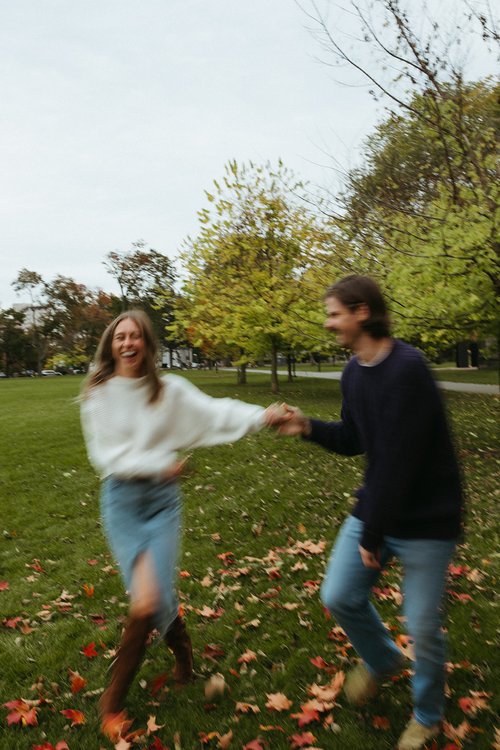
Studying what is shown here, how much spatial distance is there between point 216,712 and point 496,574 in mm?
3138

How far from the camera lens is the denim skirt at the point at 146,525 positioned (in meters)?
3.23

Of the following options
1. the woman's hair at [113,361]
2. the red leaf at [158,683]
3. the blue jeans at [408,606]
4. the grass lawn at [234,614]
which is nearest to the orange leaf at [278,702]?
the grass lawn at [234,614]

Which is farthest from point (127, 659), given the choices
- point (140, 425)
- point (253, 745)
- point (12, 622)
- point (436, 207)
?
→ point (436, 207)

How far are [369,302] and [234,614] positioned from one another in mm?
3252

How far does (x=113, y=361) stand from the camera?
361cm

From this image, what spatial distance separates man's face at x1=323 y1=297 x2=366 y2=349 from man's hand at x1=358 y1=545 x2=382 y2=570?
3.18 feet

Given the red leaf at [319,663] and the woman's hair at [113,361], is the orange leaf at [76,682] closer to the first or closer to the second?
the red leaf at [319,663]

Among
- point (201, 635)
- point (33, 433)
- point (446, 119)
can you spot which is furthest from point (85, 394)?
point (33, 433)

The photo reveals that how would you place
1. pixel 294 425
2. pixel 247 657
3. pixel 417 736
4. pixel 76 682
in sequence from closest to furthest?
pixel 417 736 < pixel 294 425 < pixel 76 682 < pixel 247 657

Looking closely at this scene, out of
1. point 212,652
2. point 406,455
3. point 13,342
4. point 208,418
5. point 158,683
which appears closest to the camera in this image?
point 406,455

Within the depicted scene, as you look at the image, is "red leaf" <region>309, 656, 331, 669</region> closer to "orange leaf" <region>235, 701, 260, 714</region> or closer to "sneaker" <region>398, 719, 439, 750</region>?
"orange leaf" <region>235, 701, 260, 714</region>

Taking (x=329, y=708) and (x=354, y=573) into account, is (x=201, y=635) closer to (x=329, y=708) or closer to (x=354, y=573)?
(x=329, y=708)

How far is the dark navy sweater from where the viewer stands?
2.51 m

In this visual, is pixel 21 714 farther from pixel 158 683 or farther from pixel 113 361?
pixel 113 361
